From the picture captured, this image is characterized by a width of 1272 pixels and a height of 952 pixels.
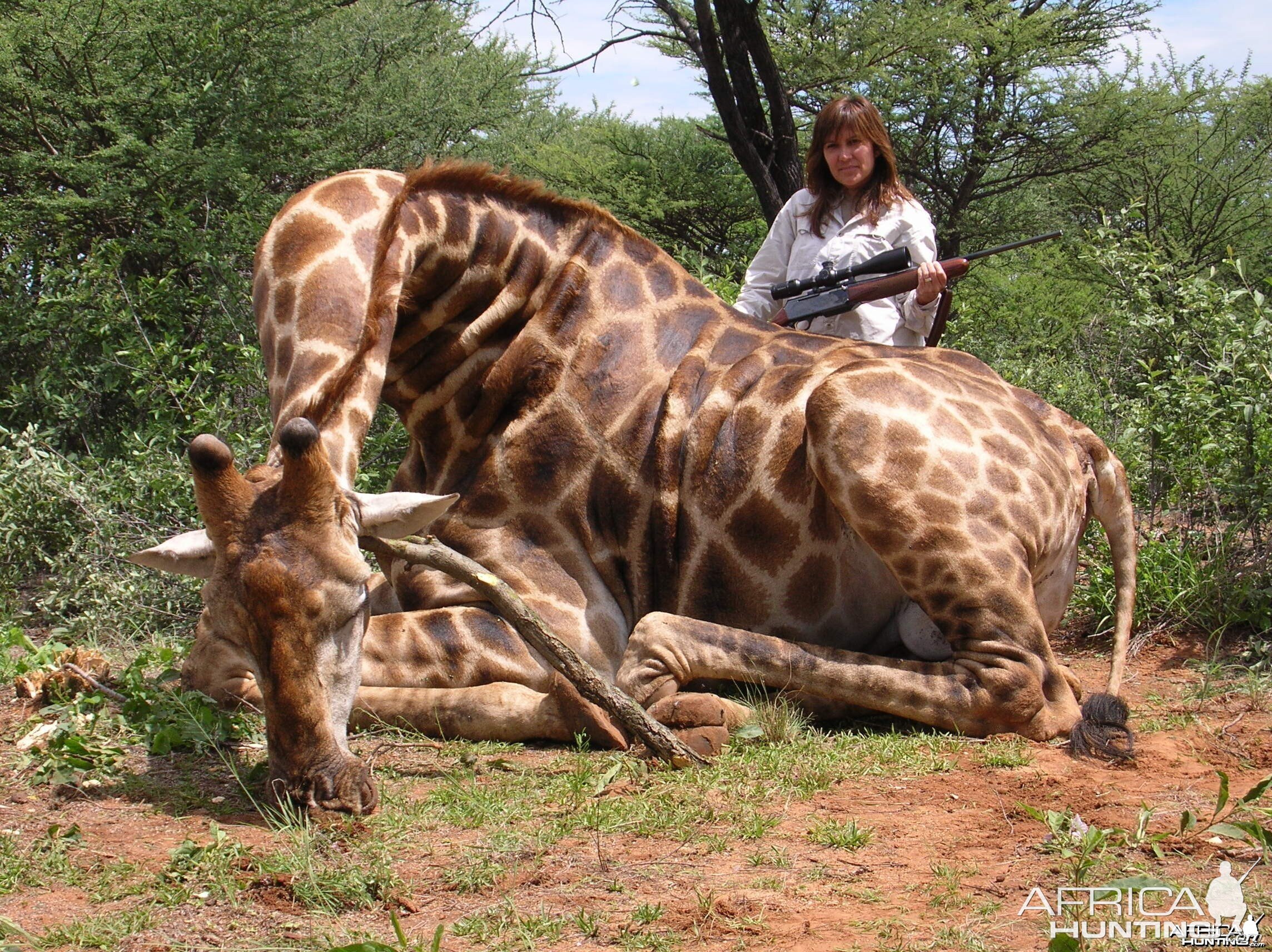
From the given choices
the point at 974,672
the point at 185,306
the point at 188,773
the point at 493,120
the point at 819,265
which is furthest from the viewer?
the point at 493,120

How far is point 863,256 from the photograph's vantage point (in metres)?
6.55

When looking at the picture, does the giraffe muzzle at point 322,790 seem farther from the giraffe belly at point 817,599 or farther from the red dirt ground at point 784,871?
the giraffe belly at point 817,599

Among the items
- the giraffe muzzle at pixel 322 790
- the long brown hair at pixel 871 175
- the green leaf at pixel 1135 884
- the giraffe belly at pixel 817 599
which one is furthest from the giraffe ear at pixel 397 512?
the long brown hair at pixel 871 175

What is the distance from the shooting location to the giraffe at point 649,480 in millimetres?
4551

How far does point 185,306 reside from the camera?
8414mm

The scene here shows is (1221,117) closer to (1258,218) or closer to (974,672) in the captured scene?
(1258,218)

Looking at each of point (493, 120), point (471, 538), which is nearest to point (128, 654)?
point (471, 538)

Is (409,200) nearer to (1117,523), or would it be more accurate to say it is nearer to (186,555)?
(186,555)

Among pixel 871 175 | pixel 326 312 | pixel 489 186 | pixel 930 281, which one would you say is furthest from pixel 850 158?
pixel 326 312

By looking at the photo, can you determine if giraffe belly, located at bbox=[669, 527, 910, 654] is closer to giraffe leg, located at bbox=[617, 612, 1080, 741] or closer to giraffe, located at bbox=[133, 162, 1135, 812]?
giraffe, located at bbox=[133, 162, 1135, 812]

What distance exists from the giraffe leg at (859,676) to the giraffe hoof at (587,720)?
22 cm

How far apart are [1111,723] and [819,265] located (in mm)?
3145

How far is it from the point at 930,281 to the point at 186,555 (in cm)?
380

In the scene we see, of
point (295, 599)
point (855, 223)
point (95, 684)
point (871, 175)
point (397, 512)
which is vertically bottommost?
point (95, 684)
